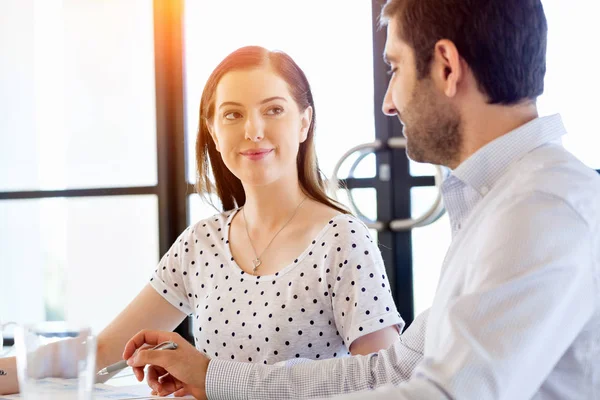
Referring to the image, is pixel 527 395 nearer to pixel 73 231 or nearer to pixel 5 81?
pixel 73 231

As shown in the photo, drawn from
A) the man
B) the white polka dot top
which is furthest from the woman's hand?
the white polka dot top

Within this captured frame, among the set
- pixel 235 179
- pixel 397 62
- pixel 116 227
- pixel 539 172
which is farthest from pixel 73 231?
pixel 539 172

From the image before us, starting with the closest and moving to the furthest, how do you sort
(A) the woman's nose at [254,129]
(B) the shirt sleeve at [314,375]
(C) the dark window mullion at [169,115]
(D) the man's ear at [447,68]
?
1. (D) the man's ear at [447,68]
2. (B) the shirt sleeve at [314,375]
3. (A) the woman's nose at [254,129]
4. (C) the dark window mullion at [169,115]

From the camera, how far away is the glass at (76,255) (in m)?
3.19

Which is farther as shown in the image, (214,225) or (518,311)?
(214,225)

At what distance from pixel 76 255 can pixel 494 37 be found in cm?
251

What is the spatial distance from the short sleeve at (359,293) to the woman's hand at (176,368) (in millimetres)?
360

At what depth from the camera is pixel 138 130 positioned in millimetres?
3145

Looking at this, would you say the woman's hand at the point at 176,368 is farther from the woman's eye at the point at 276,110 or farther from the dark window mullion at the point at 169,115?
the dark window mullion at the point at 169,115

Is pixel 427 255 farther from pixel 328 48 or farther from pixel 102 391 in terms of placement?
pixel 102 391

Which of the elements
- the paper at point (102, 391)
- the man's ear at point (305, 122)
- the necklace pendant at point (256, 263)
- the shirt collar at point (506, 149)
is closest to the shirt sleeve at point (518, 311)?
the shirt collar at point (506, 149)

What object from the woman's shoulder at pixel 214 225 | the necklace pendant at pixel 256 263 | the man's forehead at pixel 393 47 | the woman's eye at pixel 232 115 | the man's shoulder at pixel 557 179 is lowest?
the necklace pendant at pixel 256 263

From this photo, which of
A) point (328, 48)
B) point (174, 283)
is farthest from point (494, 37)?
point (328, 48)

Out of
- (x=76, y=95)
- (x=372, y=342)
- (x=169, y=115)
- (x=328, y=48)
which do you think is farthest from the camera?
(x=76, y=95)
